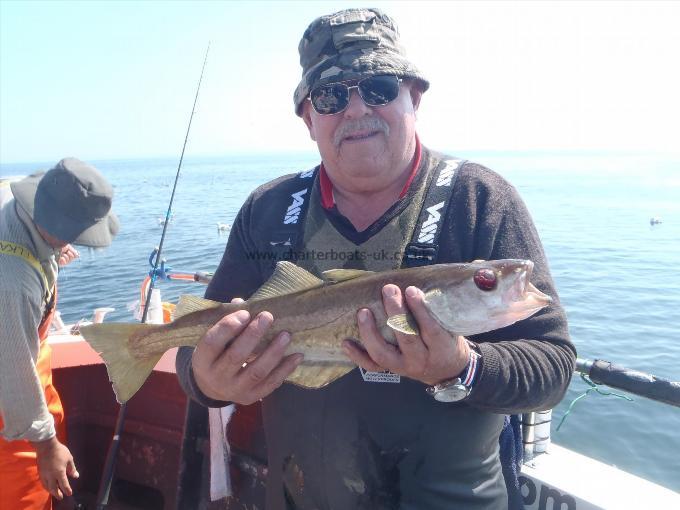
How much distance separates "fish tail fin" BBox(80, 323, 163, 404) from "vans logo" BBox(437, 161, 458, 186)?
2055 millimetres

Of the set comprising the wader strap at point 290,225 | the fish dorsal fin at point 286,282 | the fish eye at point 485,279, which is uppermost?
the wader strap at point 290,225

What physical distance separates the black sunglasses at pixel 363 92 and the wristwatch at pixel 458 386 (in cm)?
168

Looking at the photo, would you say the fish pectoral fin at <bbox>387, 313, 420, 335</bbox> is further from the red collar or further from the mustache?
the mustache

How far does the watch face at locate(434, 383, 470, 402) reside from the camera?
94.6 inches

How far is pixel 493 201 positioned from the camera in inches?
112

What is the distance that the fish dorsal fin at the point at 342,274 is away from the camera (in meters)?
2.85

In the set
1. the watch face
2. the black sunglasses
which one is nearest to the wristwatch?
the watch face

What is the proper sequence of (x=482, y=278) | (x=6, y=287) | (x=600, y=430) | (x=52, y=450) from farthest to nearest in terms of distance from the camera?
(x=600, y=430)
(x=52, y=450)
(x=6, y=287)
(x=482, y=278)

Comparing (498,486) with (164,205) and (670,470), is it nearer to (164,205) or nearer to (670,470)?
(670,470)

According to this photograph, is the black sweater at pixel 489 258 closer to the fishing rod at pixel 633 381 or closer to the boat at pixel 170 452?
the fishing rod at pixel 633 381

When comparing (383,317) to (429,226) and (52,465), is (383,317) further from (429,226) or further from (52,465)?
(52,465)

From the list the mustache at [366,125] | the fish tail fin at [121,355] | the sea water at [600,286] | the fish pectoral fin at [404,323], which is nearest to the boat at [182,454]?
the fish tail fin at [121,355]

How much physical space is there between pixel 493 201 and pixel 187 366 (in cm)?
213

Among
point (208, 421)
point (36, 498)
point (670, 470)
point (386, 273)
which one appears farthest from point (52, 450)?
point (670, 470)
